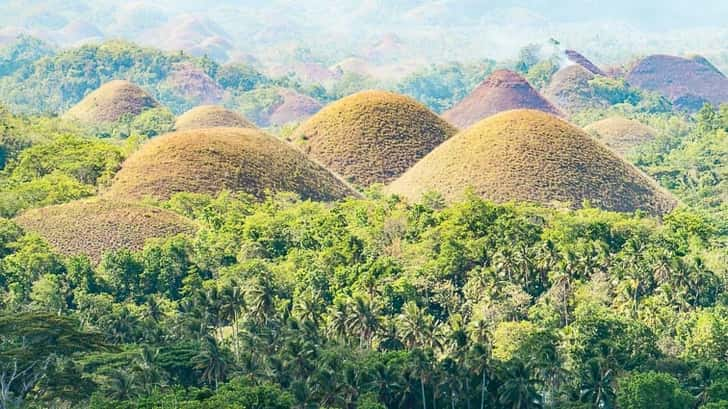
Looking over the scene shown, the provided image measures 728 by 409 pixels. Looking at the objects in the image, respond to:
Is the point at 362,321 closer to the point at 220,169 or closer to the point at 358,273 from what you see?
the point at 358,273

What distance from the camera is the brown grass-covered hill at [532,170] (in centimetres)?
13462

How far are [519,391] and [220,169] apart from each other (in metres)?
71.5

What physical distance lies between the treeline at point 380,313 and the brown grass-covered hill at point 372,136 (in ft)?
117

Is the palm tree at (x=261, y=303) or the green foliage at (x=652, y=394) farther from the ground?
the green foliage at (x=652, y=394)

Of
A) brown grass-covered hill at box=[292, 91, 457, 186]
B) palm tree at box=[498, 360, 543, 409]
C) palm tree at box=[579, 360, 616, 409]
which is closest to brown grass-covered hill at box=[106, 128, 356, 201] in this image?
brown grass-covered hill at box=[292, 91, 457, 186]

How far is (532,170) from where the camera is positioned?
137 meters

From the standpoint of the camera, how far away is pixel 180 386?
69.3 meters

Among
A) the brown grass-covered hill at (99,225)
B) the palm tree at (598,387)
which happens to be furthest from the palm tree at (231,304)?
the brown grass-covered hill at (99,225)

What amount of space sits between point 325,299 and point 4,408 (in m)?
31.7

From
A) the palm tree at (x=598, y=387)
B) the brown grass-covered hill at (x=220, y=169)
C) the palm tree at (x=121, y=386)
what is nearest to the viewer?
the palm tree at (x=121, y=386)

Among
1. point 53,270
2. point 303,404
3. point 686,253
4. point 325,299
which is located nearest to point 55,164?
point 53,270

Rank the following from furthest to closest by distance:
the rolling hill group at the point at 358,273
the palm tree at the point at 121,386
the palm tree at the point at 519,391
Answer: the rolling hill group at the point at 358,273
the palm tree at the point at 519,391
the palm tree at the point at 121,386

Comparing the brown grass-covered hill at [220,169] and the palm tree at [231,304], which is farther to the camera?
the brown grass-covered hill at [220,169]

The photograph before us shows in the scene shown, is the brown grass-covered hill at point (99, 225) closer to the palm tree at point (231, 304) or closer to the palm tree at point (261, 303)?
the palm tree at point (261, 303)
